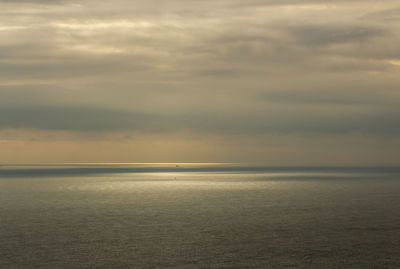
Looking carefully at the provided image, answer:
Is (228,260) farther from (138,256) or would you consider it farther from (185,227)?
(185,227)

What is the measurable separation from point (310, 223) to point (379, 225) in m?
8.50

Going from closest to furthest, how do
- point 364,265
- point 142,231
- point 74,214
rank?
point 364,265
point 142,231
point 74,214

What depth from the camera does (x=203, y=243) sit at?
1901 inches

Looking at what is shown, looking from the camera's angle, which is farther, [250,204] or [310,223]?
[250,204]

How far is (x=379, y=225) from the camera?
195 feet

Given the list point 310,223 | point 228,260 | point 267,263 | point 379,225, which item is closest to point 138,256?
point 228,260

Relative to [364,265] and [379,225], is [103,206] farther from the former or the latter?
[364,265]

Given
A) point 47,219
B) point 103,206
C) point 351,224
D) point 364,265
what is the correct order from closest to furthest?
point 364,265 < point 351,224 < point 47,219 < point 103,206

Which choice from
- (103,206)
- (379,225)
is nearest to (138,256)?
(379,225)

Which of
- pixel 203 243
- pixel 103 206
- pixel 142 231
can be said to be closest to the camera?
pixel 203 243

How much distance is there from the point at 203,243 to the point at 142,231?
10.8 m

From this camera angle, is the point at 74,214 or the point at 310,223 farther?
the point at 74,214

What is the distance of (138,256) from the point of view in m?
42.0

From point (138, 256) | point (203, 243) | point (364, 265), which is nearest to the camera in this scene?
point (364, 265)
